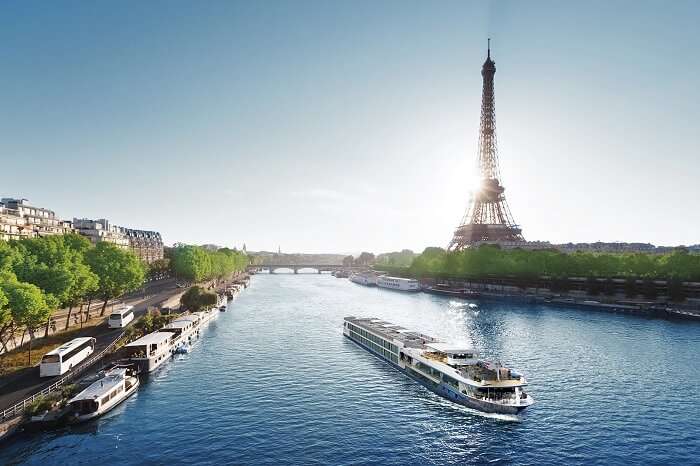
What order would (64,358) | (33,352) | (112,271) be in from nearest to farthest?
1. (64,358)
2. (33,352)
3. (112,271)

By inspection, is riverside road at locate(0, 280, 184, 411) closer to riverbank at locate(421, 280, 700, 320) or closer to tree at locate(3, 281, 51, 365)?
tree at locate(3, 281, 51, 365)

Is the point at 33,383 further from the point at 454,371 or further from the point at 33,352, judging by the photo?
the point at 454,371

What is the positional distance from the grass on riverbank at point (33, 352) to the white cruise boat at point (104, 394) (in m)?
12.7

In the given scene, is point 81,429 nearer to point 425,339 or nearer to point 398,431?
A: point 398,431

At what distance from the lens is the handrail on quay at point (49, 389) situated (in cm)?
4566

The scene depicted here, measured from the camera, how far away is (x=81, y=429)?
155 ft

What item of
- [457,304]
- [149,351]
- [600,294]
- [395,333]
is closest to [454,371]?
[395,333]

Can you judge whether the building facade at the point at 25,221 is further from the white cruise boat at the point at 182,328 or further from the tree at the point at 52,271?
the white cruise boat at the point at 182,328

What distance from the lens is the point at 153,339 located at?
7625 centimetres

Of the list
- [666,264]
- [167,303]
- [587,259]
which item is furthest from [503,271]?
[167,303]

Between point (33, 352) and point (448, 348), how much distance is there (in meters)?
64.2

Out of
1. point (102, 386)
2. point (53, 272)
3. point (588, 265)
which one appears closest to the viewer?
A: point (102, 386)

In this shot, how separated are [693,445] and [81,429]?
6425cm

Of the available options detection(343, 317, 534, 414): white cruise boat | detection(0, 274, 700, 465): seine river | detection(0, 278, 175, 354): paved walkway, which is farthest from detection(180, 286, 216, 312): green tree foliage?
detection(343, 317, 534, 414): white cruise boat
